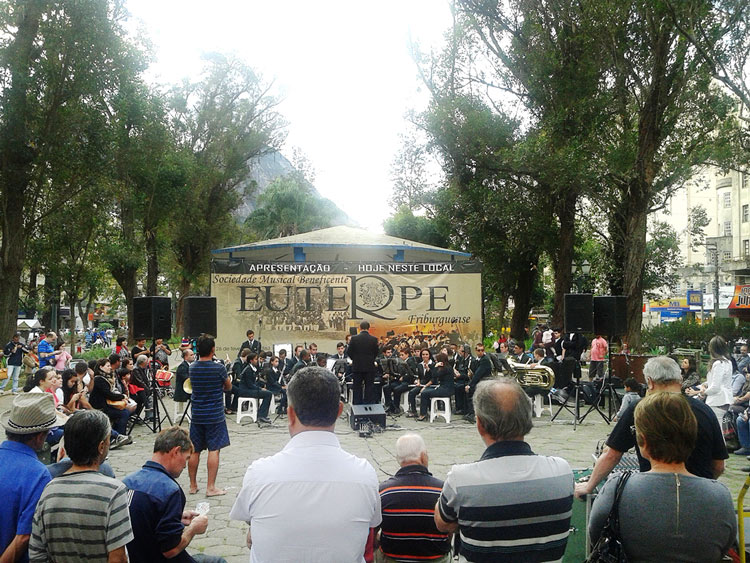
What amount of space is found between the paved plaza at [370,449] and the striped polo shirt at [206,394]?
84cm

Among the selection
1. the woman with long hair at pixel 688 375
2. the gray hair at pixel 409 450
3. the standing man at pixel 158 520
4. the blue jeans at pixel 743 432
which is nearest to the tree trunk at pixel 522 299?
the woman with long hair at pixel 688 375

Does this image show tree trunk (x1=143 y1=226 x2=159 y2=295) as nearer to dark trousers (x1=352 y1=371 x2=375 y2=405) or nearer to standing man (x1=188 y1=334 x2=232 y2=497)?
dark trousers (x1=352 y1=371 x2=375 y2=405)

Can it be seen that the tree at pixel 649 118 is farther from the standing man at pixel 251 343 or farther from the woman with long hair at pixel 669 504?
the woman with long hair at pixel 669 504

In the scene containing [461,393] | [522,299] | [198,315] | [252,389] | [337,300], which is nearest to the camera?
[252,389]

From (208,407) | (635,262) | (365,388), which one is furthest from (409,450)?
(635,262)

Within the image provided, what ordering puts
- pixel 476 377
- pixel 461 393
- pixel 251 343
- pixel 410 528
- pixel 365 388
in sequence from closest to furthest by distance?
1. pixel 410 528
2. pixel 365 388
3. pixel 476 377
4. pixel 461 393
5. pixel 251 343

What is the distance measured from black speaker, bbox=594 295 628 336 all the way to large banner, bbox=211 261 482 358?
6.31m

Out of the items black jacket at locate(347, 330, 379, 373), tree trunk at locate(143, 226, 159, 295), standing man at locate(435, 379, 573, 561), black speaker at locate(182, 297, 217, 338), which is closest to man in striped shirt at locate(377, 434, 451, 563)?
standing man at locate(435, 379, 573, 561)

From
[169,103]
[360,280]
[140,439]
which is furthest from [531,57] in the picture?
[169,103]

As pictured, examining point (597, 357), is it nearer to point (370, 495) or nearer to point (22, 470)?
point (370, 495)

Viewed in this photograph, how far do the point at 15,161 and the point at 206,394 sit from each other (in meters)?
16.2

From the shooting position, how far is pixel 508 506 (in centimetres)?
249

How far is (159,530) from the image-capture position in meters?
3.32

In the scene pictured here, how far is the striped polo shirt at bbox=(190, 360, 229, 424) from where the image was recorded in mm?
6707
